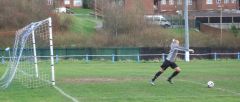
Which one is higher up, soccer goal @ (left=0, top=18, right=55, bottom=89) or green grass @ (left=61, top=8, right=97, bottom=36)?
soccer goal @ (left=0, top=18, right=55, bottom=89)

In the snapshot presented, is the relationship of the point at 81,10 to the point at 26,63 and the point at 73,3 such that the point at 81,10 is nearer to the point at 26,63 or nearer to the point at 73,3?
the point at 73,3

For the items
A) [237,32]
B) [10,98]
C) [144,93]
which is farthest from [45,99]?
[237,32]

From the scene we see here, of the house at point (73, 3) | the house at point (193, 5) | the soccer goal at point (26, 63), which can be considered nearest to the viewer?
the soccer goal at point (26, 63)

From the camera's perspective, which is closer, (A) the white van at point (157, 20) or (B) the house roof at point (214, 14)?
(A) the white van at point (157, 20)

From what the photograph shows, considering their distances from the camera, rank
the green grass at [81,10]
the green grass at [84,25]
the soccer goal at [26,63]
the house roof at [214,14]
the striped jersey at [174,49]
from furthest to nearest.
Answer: the green grass at [81,10] → the house roof at [214,14] → the green grass at [84,25] → the soccer goal at [26,63] → the striped jersey at [174,49]

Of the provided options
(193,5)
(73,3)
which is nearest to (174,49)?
(193,5)

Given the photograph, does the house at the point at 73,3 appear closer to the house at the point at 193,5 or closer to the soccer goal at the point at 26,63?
the house at the point at 193,5

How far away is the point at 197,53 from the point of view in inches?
2297

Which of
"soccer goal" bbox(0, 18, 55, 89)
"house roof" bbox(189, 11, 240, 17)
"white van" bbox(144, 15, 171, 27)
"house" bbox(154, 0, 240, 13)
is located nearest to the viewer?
"soccer goal" bbox(0, 18, 55, 89)

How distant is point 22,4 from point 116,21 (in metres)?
11.5

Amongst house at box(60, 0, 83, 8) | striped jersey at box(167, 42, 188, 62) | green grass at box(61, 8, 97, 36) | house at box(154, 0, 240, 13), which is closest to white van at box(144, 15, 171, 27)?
green grass at box(61, 8, 97, 36)

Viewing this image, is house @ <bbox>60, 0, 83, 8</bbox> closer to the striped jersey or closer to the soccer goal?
the soccer goal

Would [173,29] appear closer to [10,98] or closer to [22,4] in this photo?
[22,4]

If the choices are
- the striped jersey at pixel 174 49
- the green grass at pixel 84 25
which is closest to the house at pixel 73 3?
the green grass at pixel 84 25
